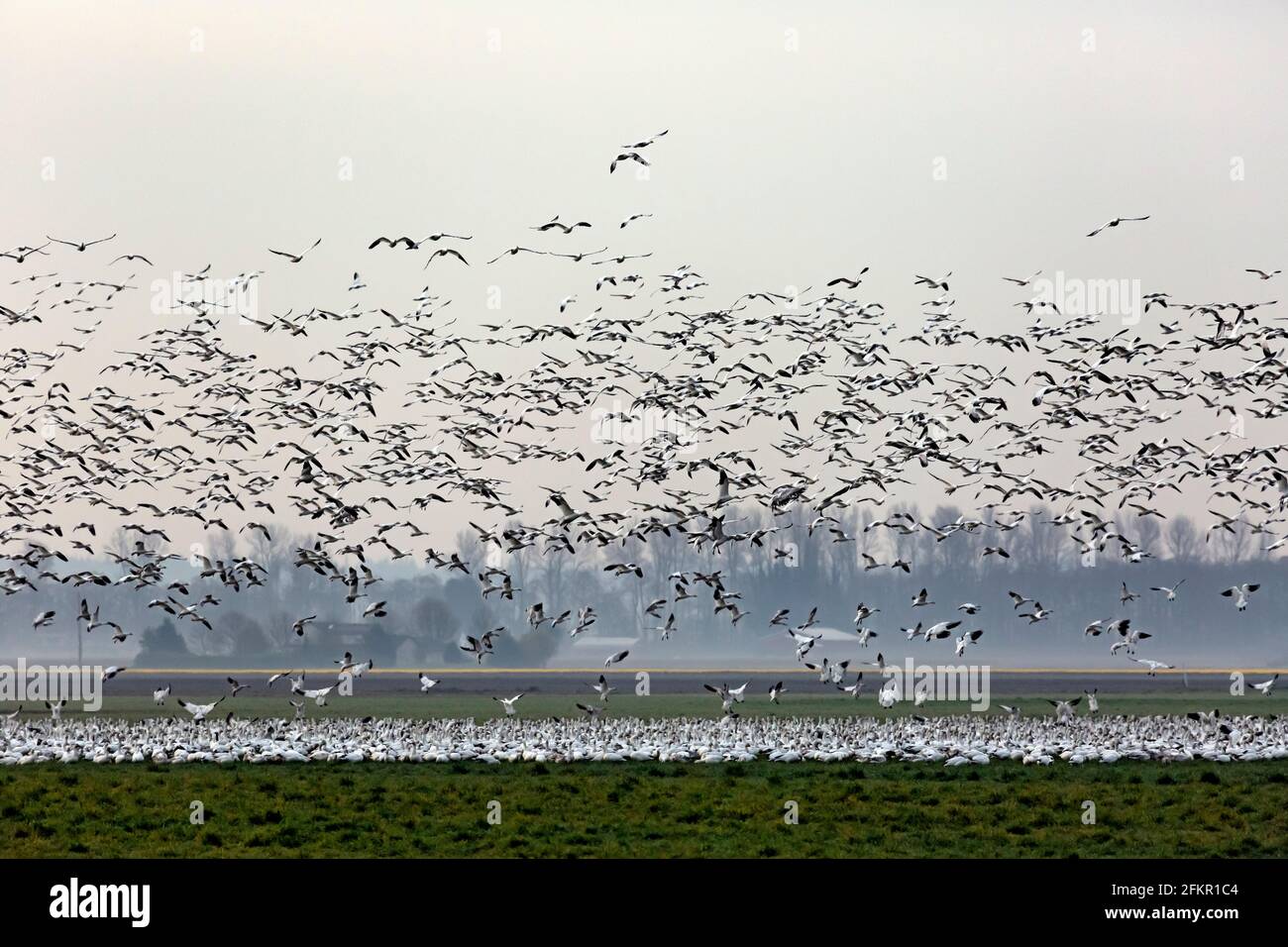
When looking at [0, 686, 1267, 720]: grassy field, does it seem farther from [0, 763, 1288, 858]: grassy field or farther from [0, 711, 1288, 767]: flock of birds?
[0, 763, 1288, 858]: grassy field

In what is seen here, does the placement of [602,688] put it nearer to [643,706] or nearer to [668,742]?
[668,742]

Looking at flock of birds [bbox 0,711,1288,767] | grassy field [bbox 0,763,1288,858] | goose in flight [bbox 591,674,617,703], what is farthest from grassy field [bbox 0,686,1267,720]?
grassy field [bbox 0,763,1288,858]

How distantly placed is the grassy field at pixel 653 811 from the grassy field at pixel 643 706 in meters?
20.1

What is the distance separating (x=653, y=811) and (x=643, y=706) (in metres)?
35.3

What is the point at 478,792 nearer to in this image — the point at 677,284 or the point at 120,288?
the point at 677,284

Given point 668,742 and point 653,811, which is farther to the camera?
point 668,742

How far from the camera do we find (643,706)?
225 feet

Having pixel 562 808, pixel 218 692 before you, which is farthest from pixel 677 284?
pixel 218 692

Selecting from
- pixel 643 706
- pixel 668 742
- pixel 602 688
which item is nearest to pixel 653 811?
pixel 668 742

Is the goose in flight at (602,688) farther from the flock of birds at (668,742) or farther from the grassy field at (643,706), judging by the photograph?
the flock of birds at (668,742)

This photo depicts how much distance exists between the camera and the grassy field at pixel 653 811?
3008cm

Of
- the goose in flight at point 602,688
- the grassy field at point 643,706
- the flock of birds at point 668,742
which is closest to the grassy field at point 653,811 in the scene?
the flock of birds at point 668,742
